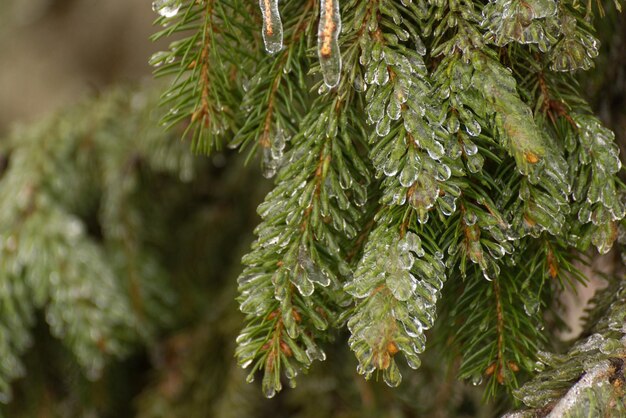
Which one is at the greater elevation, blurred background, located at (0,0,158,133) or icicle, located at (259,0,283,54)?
icicle, located at (259,0,283,54)

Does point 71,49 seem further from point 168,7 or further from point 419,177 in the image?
point 419,177

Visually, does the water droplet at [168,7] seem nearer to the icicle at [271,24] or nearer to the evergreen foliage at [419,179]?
the evergreen foliage at [419,179]

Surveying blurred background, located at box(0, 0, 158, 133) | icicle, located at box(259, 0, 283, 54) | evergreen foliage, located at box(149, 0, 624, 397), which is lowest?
blurred background, located at box(0, 0, 158, 133)

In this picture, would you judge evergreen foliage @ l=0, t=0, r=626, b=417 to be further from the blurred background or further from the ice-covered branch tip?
the blurred background

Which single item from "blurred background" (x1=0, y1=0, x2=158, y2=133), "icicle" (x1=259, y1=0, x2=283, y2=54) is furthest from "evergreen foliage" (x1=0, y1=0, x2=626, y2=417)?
"blurred background" (x1=0, y1=0, x2=158, y2=133)

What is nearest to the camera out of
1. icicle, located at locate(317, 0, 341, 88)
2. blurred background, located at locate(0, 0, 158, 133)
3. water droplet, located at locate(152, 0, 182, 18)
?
icicle, located at locate(317, 0, 341, 88)

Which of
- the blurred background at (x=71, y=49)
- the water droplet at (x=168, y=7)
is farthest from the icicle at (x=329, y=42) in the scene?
the blurred background at (x=71, y=49)

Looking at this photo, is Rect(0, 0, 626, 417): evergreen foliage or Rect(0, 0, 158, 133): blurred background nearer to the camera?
Rect(0, 0, 626, 417): evergreen foliage

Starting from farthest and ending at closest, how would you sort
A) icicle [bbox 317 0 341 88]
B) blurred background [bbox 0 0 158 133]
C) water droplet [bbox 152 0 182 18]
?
blurred background [bbox 0 0 158 133], water droplet [bbox 152 0 182 18], icicle [bbox 317 0 341 88]
